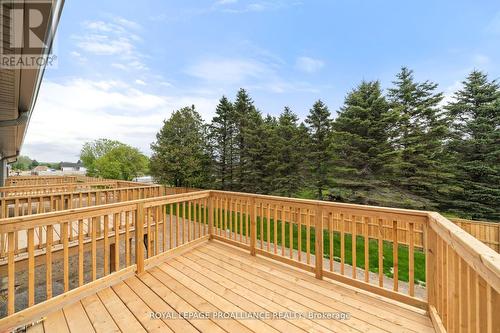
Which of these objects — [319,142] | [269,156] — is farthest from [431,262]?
[269,156]

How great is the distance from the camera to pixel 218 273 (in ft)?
9.76

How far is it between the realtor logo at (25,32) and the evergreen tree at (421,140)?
12.3 metres

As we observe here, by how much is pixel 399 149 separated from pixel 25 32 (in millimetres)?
13044

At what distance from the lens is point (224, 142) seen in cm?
1592

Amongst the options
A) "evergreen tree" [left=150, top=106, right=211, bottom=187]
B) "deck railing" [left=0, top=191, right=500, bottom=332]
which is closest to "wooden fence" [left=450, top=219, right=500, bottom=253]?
"deck railing" [left=0, top=191, right=500, bottom=332]

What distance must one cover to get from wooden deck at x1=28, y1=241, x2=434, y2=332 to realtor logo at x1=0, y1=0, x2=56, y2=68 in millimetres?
2495

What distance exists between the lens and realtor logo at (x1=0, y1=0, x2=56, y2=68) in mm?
1572

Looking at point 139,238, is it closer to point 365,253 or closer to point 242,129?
point 365,253

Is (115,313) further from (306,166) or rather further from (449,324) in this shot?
(306,166)

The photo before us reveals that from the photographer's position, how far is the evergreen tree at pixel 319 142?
40.3 ft

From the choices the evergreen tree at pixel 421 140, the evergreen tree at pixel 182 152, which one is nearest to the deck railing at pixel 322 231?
the evergreen tree at pixel 421 140

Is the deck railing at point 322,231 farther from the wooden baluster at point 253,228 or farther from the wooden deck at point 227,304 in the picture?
the wooden deck at point 227,304

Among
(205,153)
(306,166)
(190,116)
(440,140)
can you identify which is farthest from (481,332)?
(190,116)

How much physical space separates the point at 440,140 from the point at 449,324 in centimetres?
1257
